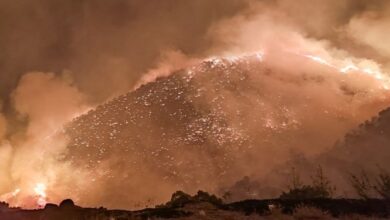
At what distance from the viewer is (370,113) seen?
46500 mm

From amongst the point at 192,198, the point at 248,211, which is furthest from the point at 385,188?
the point at 248,211

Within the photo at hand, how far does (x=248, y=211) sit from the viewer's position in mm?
21016

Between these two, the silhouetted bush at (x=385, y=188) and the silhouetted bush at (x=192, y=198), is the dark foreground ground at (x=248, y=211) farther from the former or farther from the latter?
the silhouetted bush at (x=385, y=188)

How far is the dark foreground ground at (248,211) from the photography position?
1961 cm

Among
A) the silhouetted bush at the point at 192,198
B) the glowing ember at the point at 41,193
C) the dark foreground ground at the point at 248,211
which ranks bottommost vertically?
the dark foreground ground at the point at 248,211

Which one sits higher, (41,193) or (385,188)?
(41,193)

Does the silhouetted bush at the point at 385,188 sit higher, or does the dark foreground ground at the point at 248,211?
the silhouetted bush at the point at 385,188

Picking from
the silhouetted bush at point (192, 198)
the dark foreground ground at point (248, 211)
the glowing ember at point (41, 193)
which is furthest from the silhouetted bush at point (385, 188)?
the glowing ember at point (41, 193)

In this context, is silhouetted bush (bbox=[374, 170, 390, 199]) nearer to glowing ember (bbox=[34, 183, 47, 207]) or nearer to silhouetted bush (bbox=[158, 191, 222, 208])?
silhouetted bush (bbox=[158, 191, 222, 208])

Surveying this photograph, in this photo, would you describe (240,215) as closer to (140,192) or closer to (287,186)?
(287,186)

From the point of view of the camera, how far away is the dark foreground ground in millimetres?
19609

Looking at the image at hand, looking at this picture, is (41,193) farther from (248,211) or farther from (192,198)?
(248,211)

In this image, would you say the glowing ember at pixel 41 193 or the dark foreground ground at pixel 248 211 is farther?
the glowing ember at pixel 41 193

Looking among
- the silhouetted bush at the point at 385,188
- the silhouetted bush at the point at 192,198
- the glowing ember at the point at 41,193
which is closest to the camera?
the silhouetted bush at the point at 192,198
